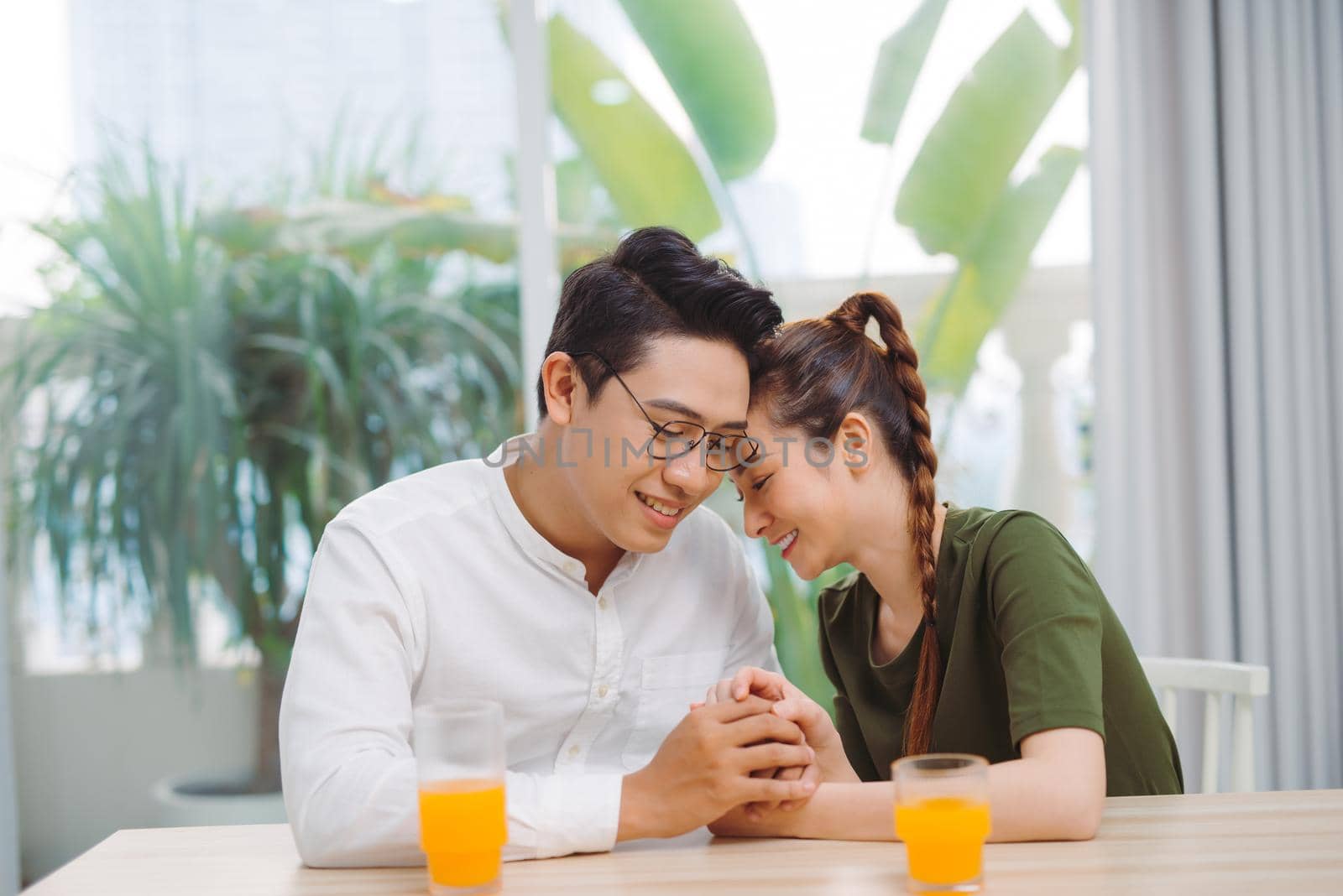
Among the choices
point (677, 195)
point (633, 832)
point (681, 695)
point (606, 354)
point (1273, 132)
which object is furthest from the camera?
point (677, 195)

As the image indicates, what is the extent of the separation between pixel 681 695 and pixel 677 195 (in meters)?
1.75

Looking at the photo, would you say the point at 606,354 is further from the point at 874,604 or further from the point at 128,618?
the point at 128,618

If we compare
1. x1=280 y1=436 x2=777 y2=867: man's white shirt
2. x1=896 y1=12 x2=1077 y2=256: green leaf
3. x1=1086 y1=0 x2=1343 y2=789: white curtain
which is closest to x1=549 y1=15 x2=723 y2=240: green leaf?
x1=896 y1=12 x2=1077 y2=256: green leaf

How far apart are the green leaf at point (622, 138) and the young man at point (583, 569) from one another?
1.48 metres

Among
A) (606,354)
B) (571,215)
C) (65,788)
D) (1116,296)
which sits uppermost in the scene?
(571,215)

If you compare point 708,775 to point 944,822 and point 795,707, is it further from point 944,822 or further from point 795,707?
point 944,822

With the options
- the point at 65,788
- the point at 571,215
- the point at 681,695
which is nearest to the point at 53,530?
the point at 65,788

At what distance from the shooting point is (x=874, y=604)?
1823mm

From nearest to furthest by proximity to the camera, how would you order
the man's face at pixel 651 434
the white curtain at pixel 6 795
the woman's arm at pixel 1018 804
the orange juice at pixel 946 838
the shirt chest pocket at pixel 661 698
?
the orange juice at pixel 946 838, the woman's arm at pixel 1018 804, the man's face at pixel 651 434, the shirt chest pocket at pixel 661 698, the white curtain at pixel 6 795

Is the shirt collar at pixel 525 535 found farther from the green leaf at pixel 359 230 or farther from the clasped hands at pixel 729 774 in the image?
the green leaf at pixel 359 230

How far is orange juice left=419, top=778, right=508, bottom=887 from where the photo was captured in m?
1.10

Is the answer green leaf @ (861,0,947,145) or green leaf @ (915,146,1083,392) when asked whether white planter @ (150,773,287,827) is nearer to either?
green leaf @ (915,146,1083,392)

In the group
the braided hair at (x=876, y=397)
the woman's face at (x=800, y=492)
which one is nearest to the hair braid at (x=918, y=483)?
the braided hair at (x=876, y=397)

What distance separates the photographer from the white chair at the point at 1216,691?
1.79m
